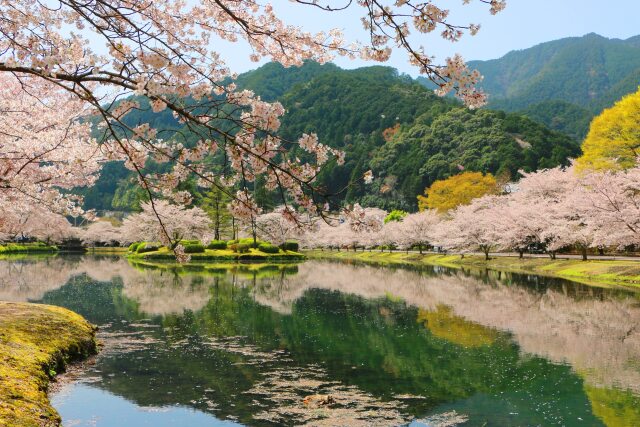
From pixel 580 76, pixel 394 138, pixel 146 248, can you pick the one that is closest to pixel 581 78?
pixel 580 76

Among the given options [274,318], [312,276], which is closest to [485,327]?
[274,318]


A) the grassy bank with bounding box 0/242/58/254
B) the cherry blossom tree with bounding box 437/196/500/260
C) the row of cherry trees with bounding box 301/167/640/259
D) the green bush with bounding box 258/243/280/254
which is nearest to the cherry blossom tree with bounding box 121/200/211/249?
the green bush with bounding box 258/243/280/254

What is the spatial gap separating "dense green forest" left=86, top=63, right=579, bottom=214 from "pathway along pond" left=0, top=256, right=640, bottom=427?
27.1 metres

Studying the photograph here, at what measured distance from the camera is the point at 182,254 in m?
5.32

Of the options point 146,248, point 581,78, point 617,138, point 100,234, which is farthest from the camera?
point 581,78

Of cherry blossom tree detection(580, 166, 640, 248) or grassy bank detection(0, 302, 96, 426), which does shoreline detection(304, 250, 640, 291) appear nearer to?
cherry blossom tree detection(580, 166, 640, 248)

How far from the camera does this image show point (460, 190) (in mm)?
65562

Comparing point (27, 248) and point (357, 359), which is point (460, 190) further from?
point (27, 248)

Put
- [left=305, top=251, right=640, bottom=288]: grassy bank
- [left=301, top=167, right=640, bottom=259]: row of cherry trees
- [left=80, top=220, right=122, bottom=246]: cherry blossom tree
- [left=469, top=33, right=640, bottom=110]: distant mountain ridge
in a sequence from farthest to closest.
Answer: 1. [left=469, top=33, right=640, bottom=110]: distant mountain ridge
2. [left=80, top=220, right=122, bottom=246]: cherry blossom tree
3. [left=305, top=251, right=640, bottom=288]: grassy bank
4. [left=301, top=167, right=640, bottom=259]: row of cherry trees

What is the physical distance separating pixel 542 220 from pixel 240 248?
2970 cm

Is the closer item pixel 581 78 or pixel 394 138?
pixel 394 138

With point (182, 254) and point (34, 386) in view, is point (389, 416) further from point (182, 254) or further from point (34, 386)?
point (34, 386)

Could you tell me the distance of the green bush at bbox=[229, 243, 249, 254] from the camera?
175ft

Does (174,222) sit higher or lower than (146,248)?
higher
